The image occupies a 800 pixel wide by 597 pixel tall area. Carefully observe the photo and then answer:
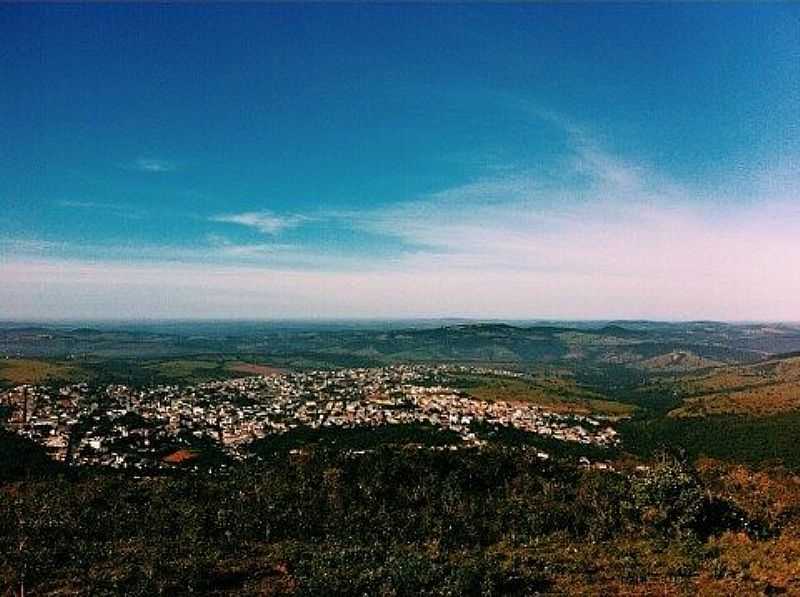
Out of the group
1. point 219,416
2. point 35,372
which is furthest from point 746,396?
point 35,372

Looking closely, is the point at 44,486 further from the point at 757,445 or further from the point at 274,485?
the point at 757,445

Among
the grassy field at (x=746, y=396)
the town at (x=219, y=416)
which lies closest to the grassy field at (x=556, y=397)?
the town at (x=219, y=416)

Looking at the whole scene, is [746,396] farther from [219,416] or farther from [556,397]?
[219,416]

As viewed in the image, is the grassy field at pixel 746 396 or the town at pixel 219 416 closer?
the town at pixel 219 416

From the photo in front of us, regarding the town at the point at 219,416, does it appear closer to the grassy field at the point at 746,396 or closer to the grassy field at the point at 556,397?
the grassy field at the point at 556,397

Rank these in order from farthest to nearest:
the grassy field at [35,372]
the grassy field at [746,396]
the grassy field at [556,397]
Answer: the grassy field at [35,372] → the grassy field at [556,397] → the grassy field at [746,396]

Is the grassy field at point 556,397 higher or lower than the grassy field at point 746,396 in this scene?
lower

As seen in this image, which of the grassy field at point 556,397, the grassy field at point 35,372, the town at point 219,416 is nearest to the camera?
the town at point 219,416
